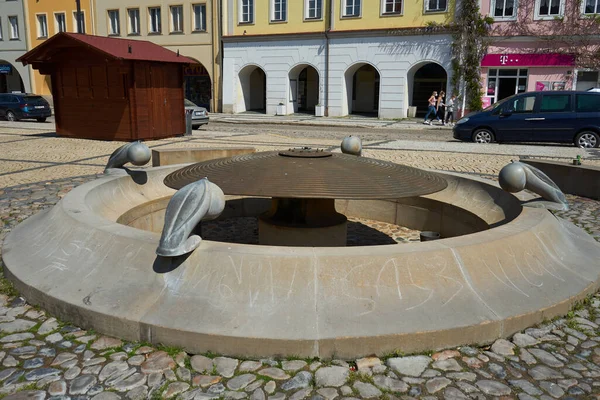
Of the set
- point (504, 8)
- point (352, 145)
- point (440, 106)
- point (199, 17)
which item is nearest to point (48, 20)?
point (199, 17)

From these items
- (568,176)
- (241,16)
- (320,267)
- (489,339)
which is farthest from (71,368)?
(241,16)

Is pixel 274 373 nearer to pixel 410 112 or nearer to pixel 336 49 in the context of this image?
pixel 410 112

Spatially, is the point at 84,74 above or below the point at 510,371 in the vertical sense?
above

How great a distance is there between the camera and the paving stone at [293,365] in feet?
11.3

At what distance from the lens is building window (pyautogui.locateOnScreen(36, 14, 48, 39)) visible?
4225cm

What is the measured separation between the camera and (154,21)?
37812 mm

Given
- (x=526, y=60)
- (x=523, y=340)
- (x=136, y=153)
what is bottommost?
(x=523, y=340)

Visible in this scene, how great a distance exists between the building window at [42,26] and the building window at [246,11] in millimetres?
16701

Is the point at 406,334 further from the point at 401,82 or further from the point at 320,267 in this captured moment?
the point at 401,82

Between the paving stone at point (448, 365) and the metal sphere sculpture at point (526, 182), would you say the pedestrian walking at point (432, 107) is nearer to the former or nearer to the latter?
the metal sphere sculpture at point (526, 182)

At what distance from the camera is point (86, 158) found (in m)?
13.6

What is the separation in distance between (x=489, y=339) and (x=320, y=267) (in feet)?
3.91

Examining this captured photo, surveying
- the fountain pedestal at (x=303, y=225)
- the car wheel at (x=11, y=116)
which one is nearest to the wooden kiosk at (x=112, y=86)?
the car wheel at (x=11, y=116)

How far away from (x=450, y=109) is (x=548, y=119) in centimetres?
A: 1202
